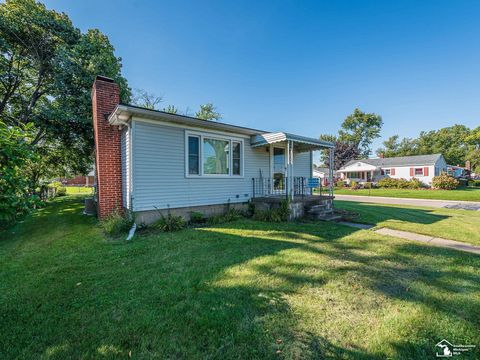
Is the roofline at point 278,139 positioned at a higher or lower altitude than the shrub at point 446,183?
higher

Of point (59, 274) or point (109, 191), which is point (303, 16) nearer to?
point (109, 191)

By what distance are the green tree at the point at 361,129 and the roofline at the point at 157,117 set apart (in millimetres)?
45611

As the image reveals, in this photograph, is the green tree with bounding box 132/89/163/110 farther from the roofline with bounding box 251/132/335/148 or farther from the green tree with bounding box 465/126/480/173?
the green tree with bounding box 465/126/480/173

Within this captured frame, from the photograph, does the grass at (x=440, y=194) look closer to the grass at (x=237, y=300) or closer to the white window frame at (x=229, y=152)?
the grass at (x=237, y=300)

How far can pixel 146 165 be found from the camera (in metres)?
6.30

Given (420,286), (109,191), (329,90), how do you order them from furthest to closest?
1. (329,90)
2. (109,191)
3. (420,286)

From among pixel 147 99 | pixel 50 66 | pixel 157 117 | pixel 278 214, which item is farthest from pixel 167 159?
pixel 147 99

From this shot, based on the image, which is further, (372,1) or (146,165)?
(372,1)

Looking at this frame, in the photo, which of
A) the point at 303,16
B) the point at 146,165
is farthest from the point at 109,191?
the point at 303,16

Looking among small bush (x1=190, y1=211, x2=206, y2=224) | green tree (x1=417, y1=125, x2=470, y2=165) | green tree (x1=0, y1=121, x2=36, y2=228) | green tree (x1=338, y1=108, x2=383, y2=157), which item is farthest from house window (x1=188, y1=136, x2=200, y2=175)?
green tree (x1=417, y1=125, x2=470, y2=165)

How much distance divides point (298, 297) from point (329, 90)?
17926mm

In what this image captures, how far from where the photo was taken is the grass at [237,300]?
1.97 metres

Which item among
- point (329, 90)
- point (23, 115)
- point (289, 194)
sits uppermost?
point (329, 90)

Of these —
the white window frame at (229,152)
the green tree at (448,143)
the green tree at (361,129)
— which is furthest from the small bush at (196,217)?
the green tree at (448,143)
